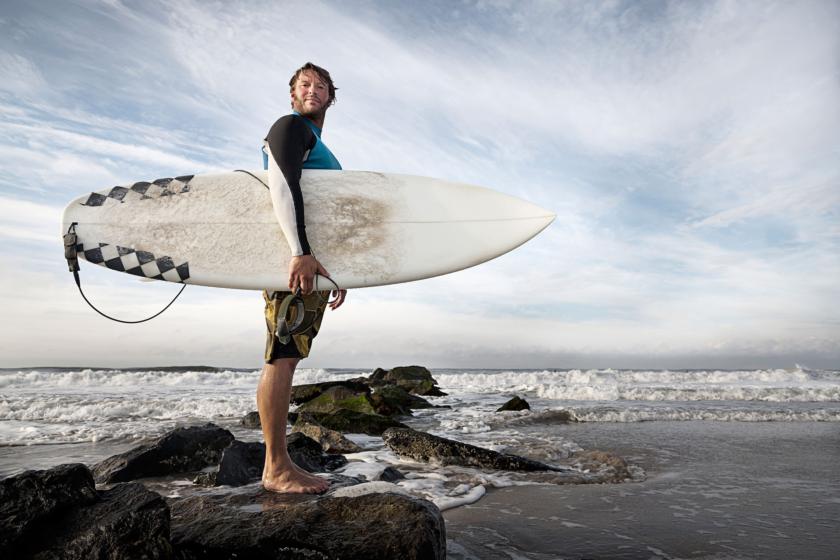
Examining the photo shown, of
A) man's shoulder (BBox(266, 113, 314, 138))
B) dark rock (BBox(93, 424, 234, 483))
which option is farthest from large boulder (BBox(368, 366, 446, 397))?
man's shoulder (BBox(266, 113, 314, 138))

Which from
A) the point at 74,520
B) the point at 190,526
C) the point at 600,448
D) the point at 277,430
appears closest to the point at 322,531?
the point at 190,526

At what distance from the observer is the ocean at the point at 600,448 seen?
259cm

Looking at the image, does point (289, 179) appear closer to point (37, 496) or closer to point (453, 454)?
point (37, 496)

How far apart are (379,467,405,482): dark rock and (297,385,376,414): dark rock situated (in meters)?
4.02

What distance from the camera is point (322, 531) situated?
6.83 feet

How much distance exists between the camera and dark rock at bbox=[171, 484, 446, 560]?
2016 millimetres

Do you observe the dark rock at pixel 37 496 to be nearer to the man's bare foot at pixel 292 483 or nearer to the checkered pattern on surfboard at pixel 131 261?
the man's bare foot at pixel 292 483

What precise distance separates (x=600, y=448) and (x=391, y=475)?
2813 millimetres

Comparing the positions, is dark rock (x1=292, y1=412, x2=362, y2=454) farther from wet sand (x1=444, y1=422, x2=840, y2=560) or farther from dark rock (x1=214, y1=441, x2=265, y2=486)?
wet sand (x1=444, y1=422, x2=840, y2=560)

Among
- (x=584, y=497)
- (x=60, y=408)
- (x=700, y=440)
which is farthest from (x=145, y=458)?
Result: (x=60, y=408)

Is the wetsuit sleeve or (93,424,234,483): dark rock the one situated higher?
the wetsuit sleeve

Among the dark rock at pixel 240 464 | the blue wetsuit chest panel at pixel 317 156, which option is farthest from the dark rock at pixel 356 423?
the blue wetsuit chest panel at pixel 317 156

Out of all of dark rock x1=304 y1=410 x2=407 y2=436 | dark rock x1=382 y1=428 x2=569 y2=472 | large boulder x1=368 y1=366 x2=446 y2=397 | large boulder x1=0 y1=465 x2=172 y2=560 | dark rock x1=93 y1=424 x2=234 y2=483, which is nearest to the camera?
large boulder x1=0 y1=465 x2=172 y2=560

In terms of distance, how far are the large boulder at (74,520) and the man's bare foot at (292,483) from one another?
76 centimetres
